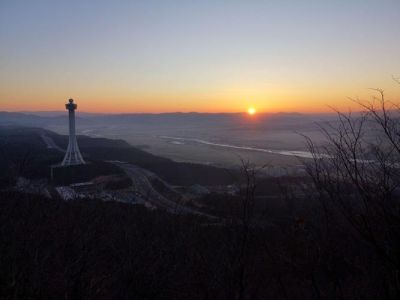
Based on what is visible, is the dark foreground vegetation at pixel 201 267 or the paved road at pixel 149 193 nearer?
the dark foreground vegetation at pixel 201 267

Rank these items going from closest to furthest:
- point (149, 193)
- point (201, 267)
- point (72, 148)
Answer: point (201, 267)
point (149, 193)
point (72, 148)

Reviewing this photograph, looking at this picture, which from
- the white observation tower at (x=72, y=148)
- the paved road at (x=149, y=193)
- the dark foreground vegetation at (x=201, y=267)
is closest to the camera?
the dark foreground vegetation at (x=201, y=267)

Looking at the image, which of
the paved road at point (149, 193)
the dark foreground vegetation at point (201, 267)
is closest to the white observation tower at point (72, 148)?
the paved road at point (149, 193)

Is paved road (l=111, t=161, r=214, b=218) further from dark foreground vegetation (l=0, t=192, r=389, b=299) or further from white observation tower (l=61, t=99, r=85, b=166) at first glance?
dark foreground vegetation (l=0, t=192, r=389, b=299)

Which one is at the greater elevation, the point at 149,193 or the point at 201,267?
the point at 201,267

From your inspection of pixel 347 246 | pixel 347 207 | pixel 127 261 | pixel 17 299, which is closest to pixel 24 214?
pixel 127 261

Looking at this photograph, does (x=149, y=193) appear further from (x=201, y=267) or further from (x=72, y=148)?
(x=201, y=267)

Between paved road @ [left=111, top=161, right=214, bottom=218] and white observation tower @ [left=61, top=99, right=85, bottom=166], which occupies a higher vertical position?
white observation tower @ [left=61, top=99, right=85, bottom=166]

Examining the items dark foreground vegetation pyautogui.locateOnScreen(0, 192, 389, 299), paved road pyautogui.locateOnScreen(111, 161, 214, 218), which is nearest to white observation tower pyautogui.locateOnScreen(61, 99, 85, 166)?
paved road pyautogui.locateOnScreen(111, 161, 214, 218)

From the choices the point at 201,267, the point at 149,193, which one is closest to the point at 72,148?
the point at 149,193

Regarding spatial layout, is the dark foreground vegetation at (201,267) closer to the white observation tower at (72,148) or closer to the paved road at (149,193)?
the paved road at (149,193)

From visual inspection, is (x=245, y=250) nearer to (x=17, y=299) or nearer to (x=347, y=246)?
(x=347, y=246)
